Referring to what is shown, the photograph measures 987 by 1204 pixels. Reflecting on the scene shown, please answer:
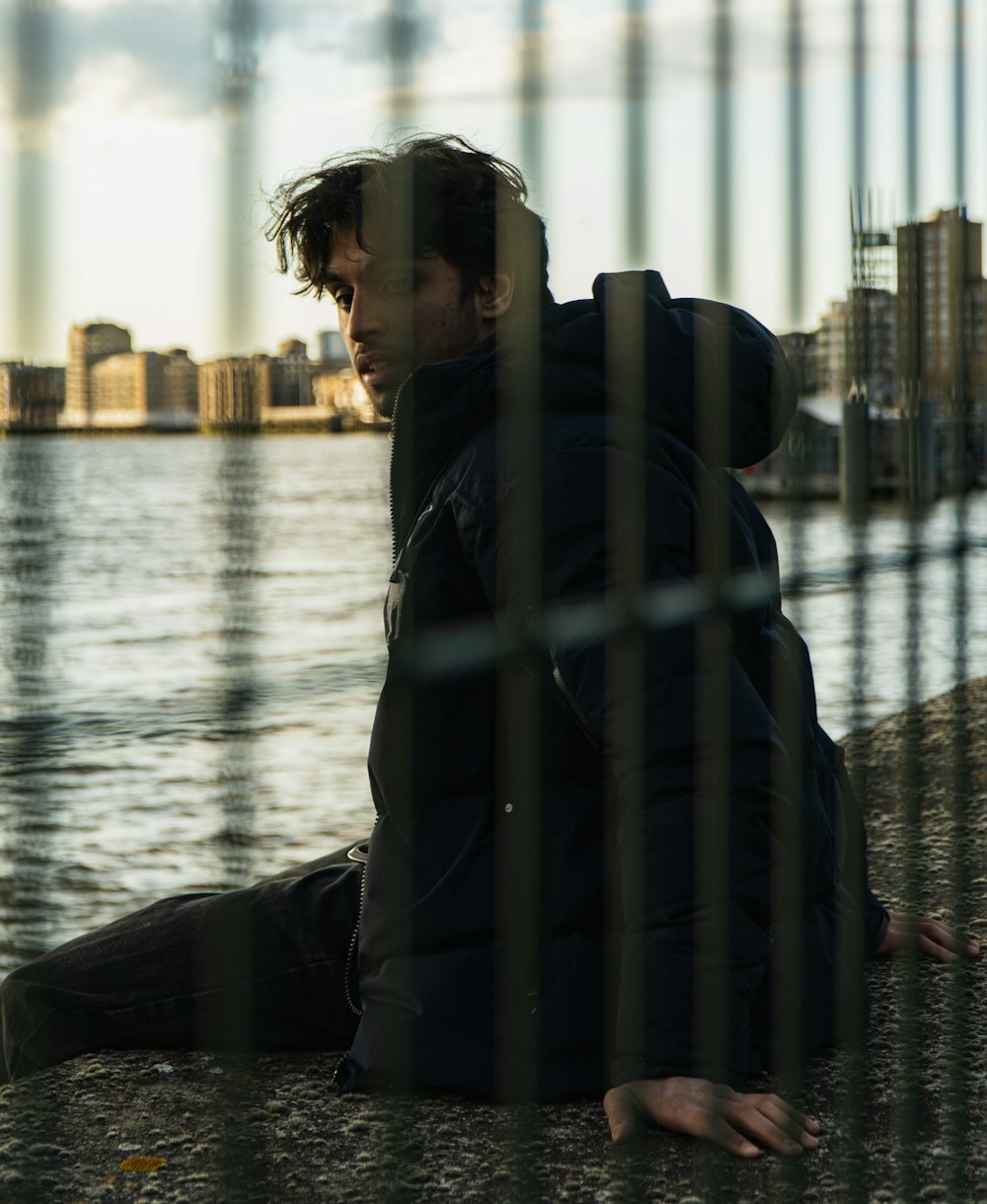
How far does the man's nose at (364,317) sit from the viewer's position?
2.52 m

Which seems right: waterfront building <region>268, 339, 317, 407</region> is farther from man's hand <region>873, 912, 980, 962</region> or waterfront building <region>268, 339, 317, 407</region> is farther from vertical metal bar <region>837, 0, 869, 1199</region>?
man's hand <region>873, 912, 980, 962</region>

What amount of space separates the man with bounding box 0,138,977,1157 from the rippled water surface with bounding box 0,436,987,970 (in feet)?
0.59

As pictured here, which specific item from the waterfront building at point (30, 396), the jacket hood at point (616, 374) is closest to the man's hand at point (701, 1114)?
the jacket hood at point (616, 374)

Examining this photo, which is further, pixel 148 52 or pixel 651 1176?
pixel 651 1176

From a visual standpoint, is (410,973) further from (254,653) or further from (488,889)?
(254,653)

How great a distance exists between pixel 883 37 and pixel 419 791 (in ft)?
4.87

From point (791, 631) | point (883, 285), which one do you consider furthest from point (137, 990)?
point (883, 285)

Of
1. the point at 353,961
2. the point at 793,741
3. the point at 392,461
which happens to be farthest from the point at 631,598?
the point at 353,961

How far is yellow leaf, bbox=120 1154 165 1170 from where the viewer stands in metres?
2.36

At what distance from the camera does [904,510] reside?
352 centimetres

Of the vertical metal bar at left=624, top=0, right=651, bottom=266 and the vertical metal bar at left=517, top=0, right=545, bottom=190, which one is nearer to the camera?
the vertical metal bar at left=517, top=0, right=545, bottom=190

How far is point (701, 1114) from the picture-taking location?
225 centimetres

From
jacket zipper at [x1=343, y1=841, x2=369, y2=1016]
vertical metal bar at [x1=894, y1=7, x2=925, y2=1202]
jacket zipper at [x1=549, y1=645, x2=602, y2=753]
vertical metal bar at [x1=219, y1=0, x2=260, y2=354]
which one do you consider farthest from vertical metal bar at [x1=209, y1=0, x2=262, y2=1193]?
vertical metal bar at [x1=894, y1=7, x2=925, y2=1202]

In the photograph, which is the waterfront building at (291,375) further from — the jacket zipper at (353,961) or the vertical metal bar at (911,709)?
the vertical metal bar at (911,709)
